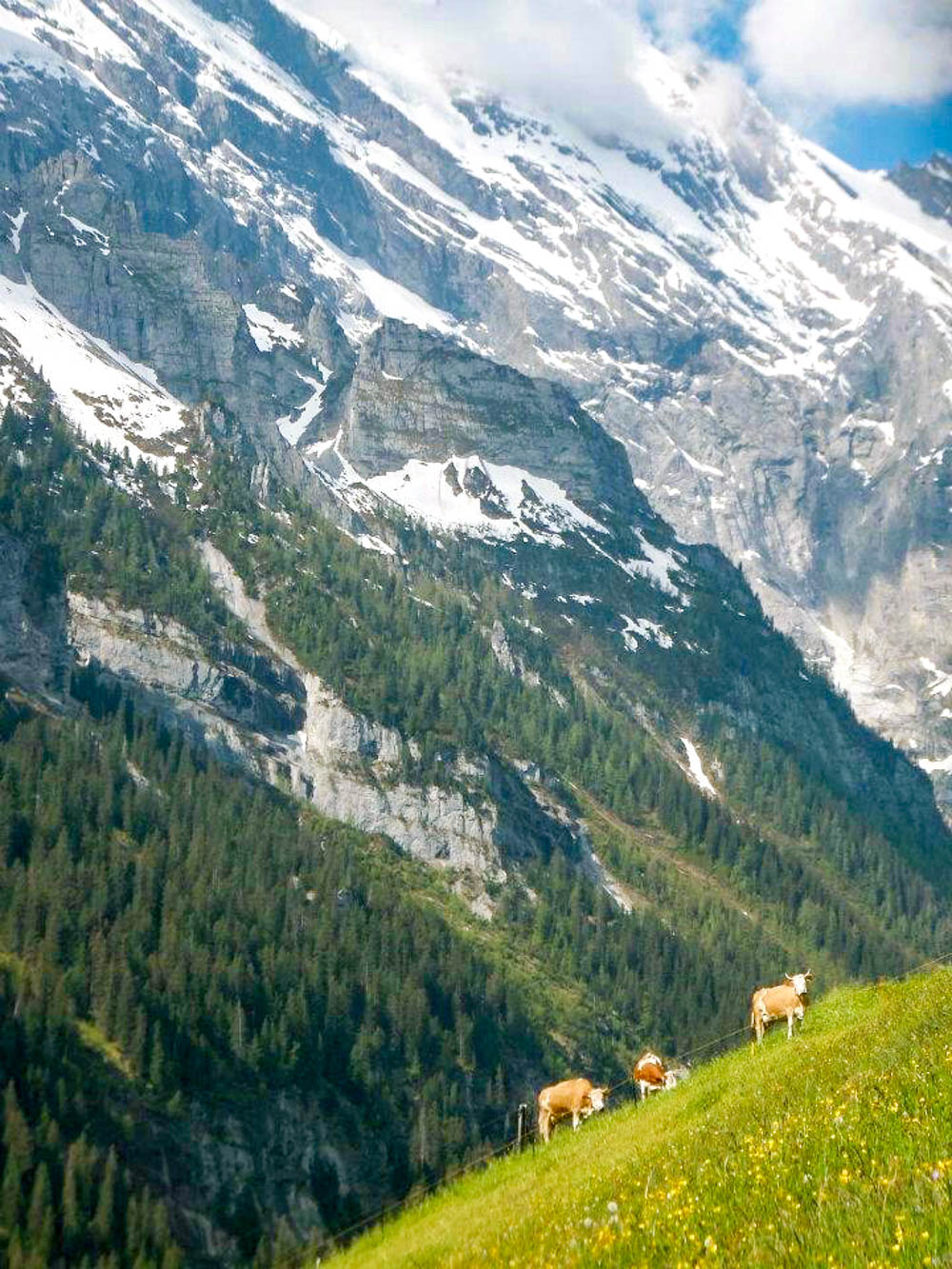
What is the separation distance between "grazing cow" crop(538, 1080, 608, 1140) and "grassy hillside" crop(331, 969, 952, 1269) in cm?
454

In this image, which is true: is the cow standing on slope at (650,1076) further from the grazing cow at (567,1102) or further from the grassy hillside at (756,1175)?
the grassy hillside at (756,1175)

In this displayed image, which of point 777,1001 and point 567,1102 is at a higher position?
point 777,1001

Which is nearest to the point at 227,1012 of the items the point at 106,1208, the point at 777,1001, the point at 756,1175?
the point at 106,1208

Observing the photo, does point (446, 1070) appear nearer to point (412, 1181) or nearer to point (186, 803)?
point (412, 1181)

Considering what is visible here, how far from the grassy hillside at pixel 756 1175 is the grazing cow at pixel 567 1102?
4.54 meters

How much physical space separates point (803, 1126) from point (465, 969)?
136580 millimetres

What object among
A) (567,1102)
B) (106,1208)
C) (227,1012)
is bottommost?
(106,1208)

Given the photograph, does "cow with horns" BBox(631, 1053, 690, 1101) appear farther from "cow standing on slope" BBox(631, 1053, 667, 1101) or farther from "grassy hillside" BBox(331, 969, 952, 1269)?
"grassy hillside" BBox(331, 969, 952, 1269)

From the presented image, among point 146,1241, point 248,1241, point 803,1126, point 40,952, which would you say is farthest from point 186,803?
point 803,1126

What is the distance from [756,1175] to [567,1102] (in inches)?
822

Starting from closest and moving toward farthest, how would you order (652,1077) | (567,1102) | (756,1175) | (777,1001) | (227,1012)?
(756,1175) < (652,1077) < (777,1001) < (567,1102) < (227,1012)

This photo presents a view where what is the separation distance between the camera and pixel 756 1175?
2097 centimetres

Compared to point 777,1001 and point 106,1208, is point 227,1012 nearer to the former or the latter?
point 106,1208

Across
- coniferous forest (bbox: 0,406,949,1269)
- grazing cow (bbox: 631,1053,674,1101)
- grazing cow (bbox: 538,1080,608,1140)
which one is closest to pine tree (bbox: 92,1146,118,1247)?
coniferous forest (bbox: 0,406,949,1269)
